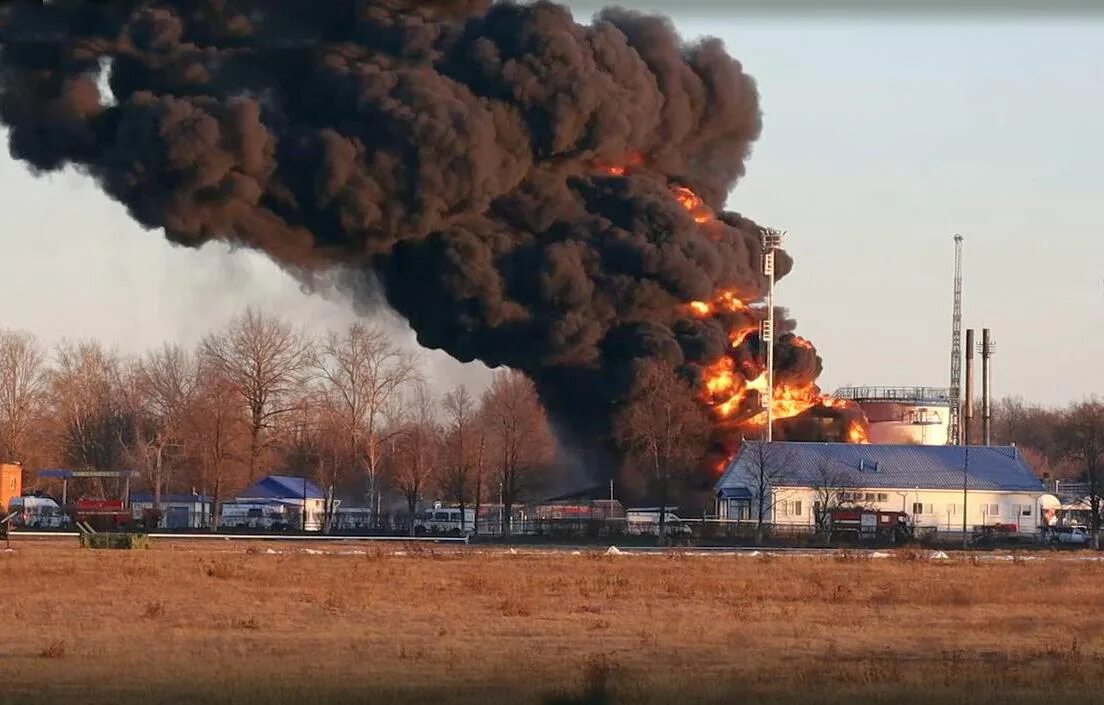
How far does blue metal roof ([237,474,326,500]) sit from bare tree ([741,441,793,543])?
95.1ft

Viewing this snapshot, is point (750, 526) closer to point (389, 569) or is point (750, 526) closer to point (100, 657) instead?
point (389, 569)

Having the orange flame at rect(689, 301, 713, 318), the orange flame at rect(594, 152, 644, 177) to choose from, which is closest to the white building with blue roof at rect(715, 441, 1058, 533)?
the orange flame at rect(689, 301, 713, 318)

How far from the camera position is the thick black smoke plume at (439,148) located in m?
67.8

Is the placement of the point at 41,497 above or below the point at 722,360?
below

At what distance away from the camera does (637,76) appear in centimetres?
7606

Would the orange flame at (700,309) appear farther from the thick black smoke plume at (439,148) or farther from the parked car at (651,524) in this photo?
the parked car at (651,524)

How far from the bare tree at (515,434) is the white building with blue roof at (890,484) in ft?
40.4

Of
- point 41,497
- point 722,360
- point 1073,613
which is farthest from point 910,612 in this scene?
point 41,497

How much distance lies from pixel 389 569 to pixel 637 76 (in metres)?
37.9

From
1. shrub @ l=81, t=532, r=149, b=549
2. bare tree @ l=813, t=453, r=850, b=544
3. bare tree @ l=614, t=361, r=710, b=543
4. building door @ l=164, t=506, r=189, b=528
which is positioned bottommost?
building door @ l=164, t=506, r=189, b=528

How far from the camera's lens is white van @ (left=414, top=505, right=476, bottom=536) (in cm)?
8031

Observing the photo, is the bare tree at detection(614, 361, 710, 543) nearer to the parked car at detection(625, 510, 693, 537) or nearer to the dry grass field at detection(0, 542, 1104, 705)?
the parked car at detection(625, 510, 693, 537)

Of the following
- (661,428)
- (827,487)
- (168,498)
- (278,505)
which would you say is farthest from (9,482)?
(827,487)

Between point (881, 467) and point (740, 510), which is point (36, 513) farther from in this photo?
point (881, 467)
